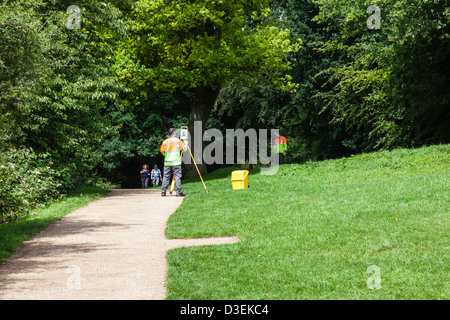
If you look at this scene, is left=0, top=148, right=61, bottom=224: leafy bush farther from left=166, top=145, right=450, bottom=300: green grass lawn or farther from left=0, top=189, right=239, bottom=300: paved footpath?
left=166, top=145, right=450, bottom=300: green grass lawn

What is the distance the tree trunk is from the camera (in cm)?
2934

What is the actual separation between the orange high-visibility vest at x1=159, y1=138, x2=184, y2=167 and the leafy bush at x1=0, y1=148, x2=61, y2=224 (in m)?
3.55

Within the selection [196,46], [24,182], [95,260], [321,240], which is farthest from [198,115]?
[95,260]

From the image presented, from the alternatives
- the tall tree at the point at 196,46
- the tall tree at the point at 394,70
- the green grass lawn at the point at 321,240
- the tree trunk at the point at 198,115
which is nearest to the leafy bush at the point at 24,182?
the green grass lawn at the point at 321,240

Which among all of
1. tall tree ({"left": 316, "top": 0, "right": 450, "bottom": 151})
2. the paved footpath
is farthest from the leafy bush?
tall tree ({"left": 316, "top": 0, "right": 450, "bottom": 151})

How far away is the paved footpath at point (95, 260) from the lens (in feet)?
22.4

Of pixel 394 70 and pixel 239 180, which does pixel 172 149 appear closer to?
pixel 239 180

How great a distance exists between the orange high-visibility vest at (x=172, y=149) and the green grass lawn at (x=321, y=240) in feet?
6.88

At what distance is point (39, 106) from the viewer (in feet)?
55.5

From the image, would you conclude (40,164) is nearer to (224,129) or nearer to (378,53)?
(378,53)

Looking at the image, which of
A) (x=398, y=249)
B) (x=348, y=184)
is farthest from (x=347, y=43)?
(x=398, y=249)

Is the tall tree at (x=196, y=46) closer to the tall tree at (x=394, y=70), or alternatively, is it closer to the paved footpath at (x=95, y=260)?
the tall tree at (x=394, y=70)

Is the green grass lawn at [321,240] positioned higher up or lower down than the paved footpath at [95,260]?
higher up

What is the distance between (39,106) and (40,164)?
73.8 inches
